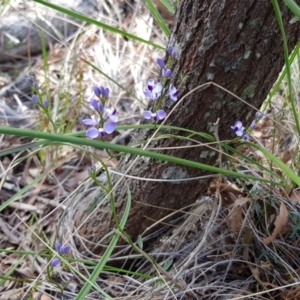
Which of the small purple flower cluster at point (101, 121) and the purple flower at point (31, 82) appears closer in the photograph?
the small purple flower cluster at point (101, 121)

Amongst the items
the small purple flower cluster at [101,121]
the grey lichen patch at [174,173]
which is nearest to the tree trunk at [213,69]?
the grey lichen patch at [174,173]

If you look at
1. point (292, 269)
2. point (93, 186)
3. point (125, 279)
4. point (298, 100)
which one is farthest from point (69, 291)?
point (298, 100)

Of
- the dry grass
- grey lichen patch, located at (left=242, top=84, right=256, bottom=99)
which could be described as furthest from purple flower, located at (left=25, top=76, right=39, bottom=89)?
grey lichen patch, located at (left=242, top=84, right=256, bottom=99)

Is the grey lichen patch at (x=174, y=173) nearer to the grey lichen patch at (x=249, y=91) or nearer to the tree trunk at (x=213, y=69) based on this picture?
the tree trunk at (x=213, y=69)

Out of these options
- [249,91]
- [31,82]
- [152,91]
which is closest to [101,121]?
[152,91]

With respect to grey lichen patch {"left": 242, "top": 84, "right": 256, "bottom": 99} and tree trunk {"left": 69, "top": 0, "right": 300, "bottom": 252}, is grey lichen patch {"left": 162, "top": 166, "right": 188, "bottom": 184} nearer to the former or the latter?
tree trunk {"left": 69, "top": 0, "right": 300, "bottom": 252}

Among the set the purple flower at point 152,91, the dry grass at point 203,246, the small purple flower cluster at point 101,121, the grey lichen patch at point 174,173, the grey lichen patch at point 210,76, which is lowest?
the dry grass at point 203,246

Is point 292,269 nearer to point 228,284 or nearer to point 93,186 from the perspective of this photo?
point 228,284

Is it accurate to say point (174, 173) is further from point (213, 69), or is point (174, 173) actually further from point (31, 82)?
point (31, 82)
